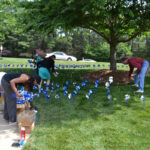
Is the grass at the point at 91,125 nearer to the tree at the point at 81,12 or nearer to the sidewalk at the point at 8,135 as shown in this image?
the sidewalk at the point at 8,135

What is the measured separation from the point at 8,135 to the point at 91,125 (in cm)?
180

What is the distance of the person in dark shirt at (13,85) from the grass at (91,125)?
26.7 inches

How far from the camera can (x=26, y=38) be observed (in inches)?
1644

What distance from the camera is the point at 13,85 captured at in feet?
13.1

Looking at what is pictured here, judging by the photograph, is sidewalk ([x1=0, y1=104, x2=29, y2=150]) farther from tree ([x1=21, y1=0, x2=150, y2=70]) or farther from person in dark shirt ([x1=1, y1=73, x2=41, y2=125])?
tree ([x1=21, y1=0, x2=150, y2=70])

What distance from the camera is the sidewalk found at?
11.7 ft

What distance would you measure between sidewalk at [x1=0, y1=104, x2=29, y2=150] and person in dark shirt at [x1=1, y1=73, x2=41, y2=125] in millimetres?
167

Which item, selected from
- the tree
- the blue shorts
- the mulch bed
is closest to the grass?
the blue shorts

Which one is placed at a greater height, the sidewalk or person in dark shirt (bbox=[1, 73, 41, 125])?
person in dark shirt (bbox=[1, 73, 41, 125])

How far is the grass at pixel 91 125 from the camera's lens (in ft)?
11.9

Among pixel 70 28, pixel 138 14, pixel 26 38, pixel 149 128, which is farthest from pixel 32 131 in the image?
pixel 26 38

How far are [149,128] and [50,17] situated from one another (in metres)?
6.32

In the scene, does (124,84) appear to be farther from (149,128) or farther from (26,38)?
(26,38)

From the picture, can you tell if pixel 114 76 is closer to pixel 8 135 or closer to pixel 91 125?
pixel 91 125
